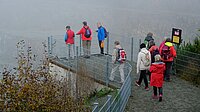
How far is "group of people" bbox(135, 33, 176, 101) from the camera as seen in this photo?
988 cm

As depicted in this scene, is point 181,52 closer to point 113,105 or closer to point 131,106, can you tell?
point 131,106

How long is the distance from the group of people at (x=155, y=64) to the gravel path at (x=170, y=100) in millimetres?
229

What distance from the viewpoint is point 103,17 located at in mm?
81438

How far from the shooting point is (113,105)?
7.95 meters

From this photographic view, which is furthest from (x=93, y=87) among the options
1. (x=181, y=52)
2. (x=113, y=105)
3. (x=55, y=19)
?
(x=55, y=19)

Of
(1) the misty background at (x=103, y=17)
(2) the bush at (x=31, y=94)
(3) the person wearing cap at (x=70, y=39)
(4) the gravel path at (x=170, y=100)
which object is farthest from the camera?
(1) the misty background at (x=103, y=17)

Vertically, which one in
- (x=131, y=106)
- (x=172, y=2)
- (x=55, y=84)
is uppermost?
(x=172, y=2)

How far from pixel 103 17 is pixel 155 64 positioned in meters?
72.1

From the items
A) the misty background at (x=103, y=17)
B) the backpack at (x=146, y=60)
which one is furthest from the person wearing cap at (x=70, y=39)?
the misty background at (x=103, y=17)

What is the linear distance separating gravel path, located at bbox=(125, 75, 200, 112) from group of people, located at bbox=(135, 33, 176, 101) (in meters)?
0.23

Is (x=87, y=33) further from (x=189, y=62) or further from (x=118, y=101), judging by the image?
(x=118, y=101)

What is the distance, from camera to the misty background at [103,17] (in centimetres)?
6169

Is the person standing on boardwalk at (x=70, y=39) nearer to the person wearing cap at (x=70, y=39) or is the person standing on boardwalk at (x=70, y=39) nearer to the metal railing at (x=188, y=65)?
the person wearing cap at (x=70, y=39)

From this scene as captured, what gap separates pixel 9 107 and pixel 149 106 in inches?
137
